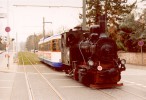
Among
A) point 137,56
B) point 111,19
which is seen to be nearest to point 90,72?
point 137,56

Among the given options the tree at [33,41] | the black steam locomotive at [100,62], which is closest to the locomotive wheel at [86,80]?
→ the black steam locomotive at [100,62]

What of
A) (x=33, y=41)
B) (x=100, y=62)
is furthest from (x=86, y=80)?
(x=33, y=41)

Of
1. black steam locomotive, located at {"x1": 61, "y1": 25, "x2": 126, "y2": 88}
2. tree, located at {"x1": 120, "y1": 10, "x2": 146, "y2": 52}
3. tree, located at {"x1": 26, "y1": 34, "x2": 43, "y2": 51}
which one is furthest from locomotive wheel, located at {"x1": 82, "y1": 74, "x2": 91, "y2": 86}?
tree, located at {"x1": 26, "y1": 34, "x2": 43, "y2": 51}

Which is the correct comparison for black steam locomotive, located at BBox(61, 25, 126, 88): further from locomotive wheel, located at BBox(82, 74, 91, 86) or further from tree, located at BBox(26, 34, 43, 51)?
tree, located at BBox(26, 34, 43, 51)

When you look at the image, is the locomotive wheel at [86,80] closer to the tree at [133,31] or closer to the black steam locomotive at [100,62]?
the black steam locomotive at [100,62]

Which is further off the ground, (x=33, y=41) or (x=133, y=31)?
(x=33, y=41)

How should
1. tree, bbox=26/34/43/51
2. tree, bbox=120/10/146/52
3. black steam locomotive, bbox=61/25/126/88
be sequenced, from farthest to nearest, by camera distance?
tree, bbox=26/34/43/51 < tree, bbox=120/10/146/52 < black steam locomotive, bbox=61/25/126/88

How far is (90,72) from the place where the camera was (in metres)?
16.5

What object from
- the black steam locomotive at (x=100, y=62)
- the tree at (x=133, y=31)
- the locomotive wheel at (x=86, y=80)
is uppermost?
the tree at (x=133, y=31)

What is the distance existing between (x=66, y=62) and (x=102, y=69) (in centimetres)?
508

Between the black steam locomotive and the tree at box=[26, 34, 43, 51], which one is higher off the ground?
the tree at box=[26, 34, 43, 51]

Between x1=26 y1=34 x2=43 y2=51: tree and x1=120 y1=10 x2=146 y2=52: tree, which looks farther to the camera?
x1=26 y1=34 x2=43 y2=51: tree

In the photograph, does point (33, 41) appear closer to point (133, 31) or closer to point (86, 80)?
point (133, 31)

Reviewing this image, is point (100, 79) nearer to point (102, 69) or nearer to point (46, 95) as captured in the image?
point (102, 69)
